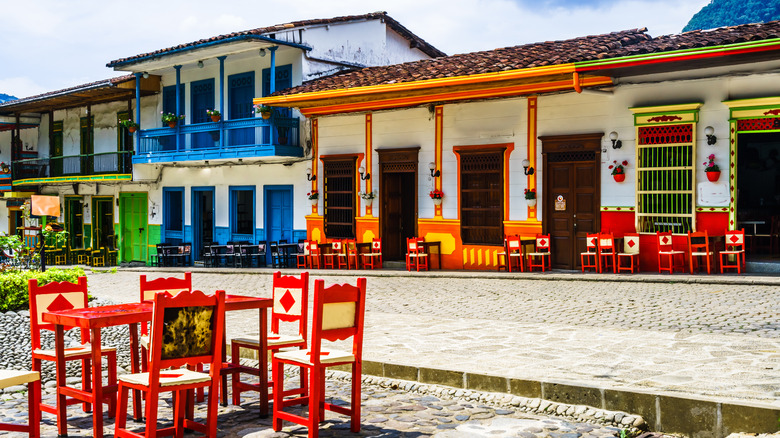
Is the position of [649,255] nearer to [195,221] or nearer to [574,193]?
[574,193]

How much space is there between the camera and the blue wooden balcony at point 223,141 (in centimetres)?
1905

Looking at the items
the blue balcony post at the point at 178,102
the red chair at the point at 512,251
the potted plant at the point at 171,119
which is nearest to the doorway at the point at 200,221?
the blue balcony post at the point at 178,102

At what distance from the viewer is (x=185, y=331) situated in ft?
16.0

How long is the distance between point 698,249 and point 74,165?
20.0m

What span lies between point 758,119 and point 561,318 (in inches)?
229

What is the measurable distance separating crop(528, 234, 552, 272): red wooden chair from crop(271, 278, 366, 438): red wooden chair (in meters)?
9.73

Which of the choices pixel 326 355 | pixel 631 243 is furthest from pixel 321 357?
pixel 631 243

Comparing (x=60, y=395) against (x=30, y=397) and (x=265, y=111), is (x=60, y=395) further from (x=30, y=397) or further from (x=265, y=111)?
(x=265, y=111)

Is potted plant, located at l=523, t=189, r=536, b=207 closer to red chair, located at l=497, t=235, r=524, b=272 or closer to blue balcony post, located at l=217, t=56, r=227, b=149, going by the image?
red chair, located at l=497, t=235, r=524, b=272

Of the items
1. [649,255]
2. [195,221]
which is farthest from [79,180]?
[649,255]

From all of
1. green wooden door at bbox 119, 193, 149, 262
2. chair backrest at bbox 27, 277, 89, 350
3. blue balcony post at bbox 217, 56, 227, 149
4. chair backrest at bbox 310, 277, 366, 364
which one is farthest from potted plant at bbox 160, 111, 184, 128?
chair backrest at bbox 310, 277, 366, 364

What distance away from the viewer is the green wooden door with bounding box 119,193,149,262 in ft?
80.0

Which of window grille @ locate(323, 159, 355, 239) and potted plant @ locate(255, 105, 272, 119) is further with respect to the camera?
potted plant @ locate(255, 105, 272, 119)

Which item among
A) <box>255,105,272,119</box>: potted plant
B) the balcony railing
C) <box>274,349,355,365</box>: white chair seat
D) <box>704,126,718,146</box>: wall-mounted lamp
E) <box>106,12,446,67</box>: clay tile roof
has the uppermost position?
<box>106,12,446,67</box>: clay tile roof
